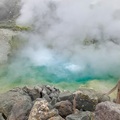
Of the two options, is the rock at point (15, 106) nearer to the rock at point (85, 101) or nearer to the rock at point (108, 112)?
the rock at point (85, 101)

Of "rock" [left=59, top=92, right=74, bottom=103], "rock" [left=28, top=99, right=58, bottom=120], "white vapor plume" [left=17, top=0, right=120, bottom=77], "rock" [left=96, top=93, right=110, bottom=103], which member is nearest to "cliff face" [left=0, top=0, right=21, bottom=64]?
"white vapor plume" [left=17, top=0, right=120, bottom=77]

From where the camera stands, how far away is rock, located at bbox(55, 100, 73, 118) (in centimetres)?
1057

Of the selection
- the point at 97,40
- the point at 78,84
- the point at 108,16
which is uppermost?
the point at 108,16

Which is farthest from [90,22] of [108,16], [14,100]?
[14,100]

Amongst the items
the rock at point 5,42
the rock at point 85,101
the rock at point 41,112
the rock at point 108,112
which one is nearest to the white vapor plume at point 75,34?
the rock at point 5,42

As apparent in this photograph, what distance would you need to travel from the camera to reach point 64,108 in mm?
10672

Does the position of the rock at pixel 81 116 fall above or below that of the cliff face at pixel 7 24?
below

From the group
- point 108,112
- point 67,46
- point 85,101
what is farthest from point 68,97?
point 67,46

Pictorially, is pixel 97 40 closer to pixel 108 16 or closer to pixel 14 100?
pixel 108 16

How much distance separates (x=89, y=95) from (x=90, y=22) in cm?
2154

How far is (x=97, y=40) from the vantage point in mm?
28859

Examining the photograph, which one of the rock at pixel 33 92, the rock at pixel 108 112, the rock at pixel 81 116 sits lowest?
the rock at pixel 33 92

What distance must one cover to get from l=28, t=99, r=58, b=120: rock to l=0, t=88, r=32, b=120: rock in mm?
607

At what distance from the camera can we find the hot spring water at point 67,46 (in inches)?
827
